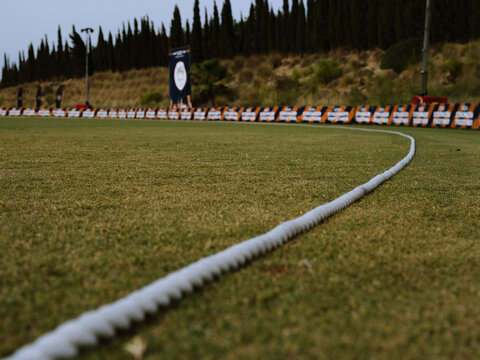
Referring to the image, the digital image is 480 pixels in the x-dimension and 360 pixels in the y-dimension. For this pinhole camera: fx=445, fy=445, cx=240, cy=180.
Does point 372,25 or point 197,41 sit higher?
point 197,41

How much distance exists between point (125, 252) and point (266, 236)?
25.4 inches

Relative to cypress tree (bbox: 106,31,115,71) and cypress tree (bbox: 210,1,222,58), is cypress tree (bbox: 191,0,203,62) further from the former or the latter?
cypress tree (bbox: 106,31,115,71)

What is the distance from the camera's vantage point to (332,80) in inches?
1308

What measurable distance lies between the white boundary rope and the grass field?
39mm

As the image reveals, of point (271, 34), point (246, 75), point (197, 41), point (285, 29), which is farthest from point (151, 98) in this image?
point (285, 29)

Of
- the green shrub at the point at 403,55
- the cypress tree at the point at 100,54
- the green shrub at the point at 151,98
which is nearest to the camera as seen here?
the green shrub at the point at 403,55

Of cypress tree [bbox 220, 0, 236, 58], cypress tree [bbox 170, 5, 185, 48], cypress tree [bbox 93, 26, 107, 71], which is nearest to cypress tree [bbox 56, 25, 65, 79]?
cypress tree [bbox 93, 26, 107, 71]

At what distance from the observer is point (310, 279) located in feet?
5.63

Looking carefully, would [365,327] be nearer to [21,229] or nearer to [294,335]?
[294,335]

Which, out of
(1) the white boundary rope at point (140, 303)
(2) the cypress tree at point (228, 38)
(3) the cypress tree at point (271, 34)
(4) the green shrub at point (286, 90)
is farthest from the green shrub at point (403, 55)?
(1) the white boundary rope at point (140, 303)

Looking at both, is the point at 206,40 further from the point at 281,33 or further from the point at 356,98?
the point at 356,98

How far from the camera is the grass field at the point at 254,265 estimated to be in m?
1.29

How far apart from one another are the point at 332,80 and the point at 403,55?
5248mm

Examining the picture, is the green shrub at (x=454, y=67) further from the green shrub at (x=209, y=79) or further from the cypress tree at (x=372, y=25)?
the green shrub at (x=209, y=79)
